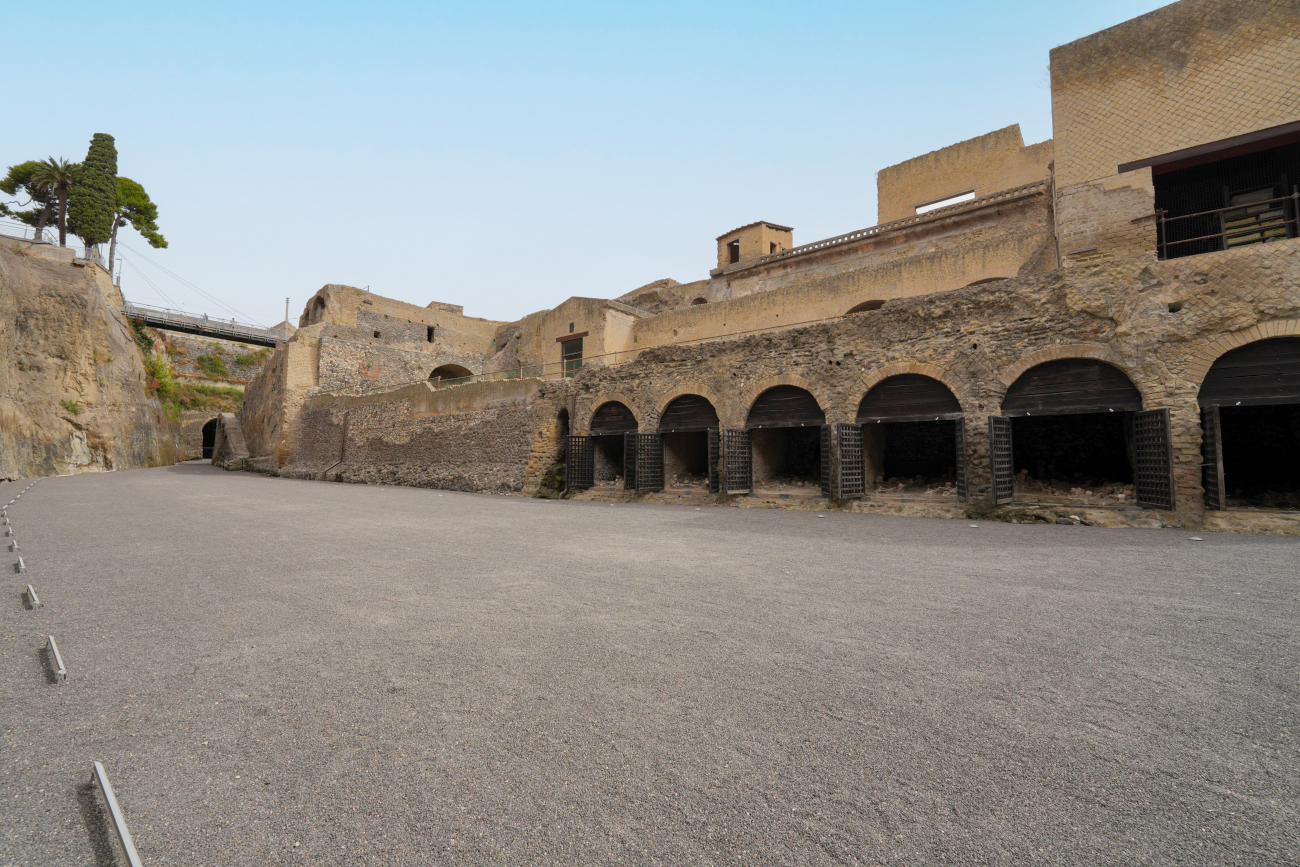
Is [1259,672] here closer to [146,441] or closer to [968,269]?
[968,269]

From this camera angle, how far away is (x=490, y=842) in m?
1.88

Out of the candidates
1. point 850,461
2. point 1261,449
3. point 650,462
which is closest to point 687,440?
point 650,462

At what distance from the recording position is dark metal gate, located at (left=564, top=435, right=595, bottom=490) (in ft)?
56.5

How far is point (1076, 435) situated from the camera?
13242 millimetres

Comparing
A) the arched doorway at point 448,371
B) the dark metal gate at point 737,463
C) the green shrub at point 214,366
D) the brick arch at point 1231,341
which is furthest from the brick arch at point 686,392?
the green shrub at point 214,366

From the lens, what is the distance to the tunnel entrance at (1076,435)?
995 cm

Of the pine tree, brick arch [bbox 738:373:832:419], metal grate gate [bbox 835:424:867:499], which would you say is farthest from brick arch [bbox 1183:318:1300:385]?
the pine tree

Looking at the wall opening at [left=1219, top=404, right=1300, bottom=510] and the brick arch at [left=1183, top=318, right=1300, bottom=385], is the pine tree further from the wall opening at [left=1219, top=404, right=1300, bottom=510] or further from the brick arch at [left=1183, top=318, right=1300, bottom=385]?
the wall opening at [left=1219, top=404, right=1300, bottom=510]

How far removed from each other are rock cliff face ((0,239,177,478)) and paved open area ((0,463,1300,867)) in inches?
828

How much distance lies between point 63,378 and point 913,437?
102 ft

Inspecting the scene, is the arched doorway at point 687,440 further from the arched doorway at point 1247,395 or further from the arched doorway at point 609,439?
the arched doorway at point 1247,395

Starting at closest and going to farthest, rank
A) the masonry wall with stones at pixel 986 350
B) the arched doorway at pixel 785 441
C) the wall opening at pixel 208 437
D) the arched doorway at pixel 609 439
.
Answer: the masonry wall with stones at pixel 986 350, the arched doorway at pixel 785 441, the arched doorway at pixel 609 439, the wall opening at pixel 208 437

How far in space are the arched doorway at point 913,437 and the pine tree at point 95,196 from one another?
144 ft

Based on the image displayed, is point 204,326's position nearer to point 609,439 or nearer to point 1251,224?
point 609,439
